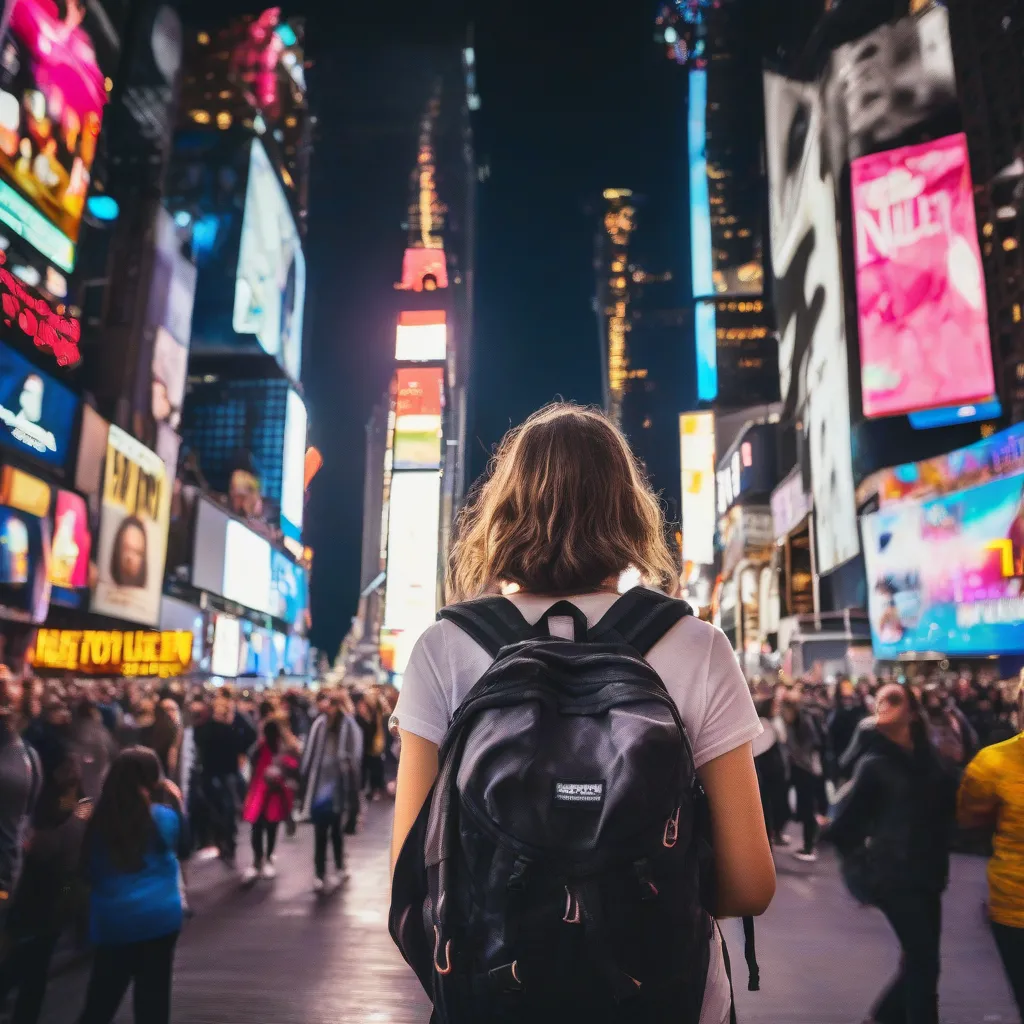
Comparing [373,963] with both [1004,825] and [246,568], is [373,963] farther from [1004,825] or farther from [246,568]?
[246,568]

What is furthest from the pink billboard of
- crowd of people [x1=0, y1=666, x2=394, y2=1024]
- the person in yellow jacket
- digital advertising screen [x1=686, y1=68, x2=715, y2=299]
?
digital advertising screen [x1=686, y1=68, x2=715, y2=299]

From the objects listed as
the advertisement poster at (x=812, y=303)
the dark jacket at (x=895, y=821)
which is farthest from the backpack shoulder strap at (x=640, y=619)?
the advertisement poster at (x=812, y=303)

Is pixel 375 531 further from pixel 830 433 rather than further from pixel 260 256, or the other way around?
pixel 830 433

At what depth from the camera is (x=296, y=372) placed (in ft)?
267

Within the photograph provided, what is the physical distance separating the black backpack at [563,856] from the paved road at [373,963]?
452 cm

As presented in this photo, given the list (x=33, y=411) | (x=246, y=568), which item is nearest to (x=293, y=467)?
(x=246, y=568)

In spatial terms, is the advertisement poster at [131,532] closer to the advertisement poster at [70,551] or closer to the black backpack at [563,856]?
the advertisement poster at [70,551]

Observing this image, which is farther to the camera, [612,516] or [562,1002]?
[612,516]

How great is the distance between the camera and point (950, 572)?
112 feet

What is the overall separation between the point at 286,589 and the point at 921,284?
5230 centimetres

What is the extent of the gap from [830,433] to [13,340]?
38.3 metres

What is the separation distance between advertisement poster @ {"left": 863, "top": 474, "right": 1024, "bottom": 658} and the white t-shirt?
32.0 m

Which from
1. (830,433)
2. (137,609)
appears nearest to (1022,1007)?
(137,609)

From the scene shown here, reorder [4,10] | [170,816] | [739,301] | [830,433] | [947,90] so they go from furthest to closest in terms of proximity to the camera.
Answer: [739,301] < [830,433] < [947,90] < [4,10] < [170,816]
